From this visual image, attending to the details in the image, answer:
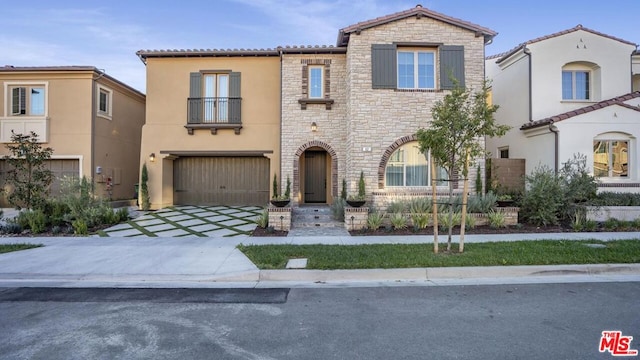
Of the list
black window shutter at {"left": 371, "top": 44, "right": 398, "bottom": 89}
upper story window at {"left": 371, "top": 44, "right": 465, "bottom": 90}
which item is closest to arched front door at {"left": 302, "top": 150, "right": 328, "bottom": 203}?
black window shutter at {"left": 371, "top": 44, "right": 398, "bottom": 89}

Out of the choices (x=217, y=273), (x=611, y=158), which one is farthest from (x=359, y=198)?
(x=611, y=158)

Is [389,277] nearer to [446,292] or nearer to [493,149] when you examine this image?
[446,292]

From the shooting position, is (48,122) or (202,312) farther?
(48,122)

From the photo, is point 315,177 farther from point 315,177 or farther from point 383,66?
point 383,66

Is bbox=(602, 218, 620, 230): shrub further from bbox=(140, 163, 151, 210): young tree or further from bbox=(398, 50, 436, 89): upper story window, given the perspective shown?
bbox=(140, 163, 151, 210): young tree

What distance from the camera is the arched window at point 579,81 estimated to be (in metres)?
14.5

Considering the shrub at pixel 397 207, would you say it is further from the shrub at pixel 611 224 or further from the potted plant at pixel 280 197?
the shrub at pixel 611 224

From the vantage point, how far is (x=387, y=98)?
1181cm

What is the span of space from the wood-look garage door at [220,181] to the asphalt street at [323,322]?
34.4 ft

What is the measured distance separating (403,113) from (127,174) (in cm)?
1360

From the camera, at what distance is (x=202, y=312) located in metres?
4.55

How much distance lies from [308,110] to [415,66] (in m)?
4.18

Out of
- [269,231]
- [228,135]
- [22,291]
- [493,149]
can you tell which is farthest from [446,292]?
[493,149]

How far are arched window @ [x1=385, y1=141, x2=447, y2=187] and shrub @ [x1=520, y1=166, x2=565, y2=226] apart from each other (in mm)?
2679
